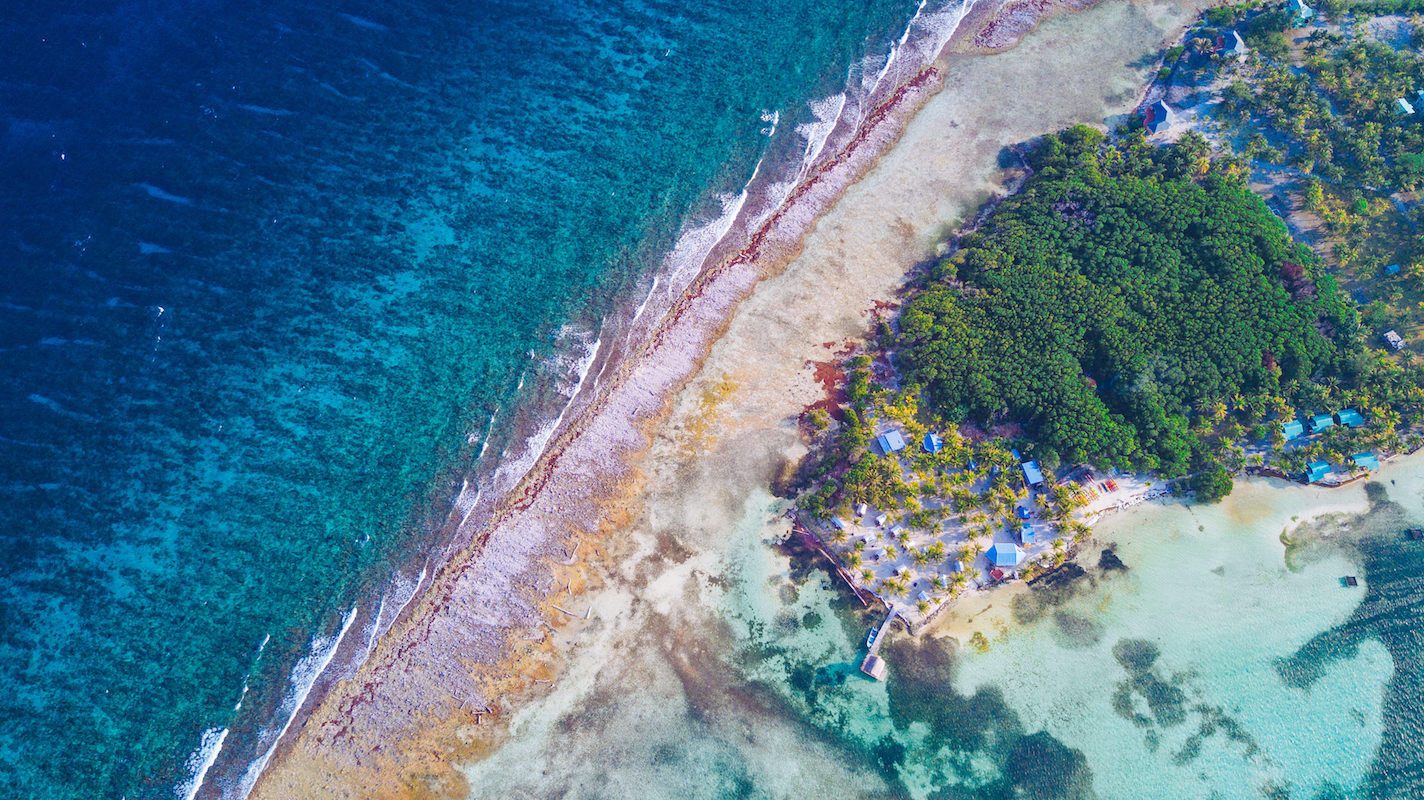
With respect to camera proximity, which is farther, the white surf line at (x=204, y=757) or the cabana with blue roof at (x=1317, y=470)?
the cabana with blue roof at (x=1317, y=470)

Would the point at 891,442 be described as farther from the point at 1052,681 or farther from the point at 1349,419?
the point at 1349,419

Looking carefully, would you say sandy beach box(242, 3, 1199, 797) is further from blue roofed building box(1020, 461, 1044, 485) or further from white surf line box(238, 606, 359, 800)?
blue roofed building box(1020, 461, 1044, 485)

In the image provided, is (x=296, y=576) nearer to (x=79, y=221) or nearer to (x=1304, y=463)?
(x=79, y=221)

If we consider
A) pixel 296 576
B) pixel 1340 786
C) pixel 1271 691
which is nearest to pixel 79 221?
pixel 296 576

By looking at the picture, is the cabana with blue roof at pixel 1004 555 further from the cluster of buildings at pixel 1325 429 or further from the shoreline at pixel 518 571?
the shoreline at pixel 518 571

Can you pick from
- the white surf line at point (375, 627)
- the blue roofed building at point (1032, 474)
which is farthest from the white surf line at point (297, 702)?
the blue roofed building at point (1032, 474)

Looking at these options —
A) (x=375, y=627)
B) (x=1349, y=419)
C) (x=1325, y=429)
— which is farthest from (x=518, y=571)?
(x=1349, y=419)
